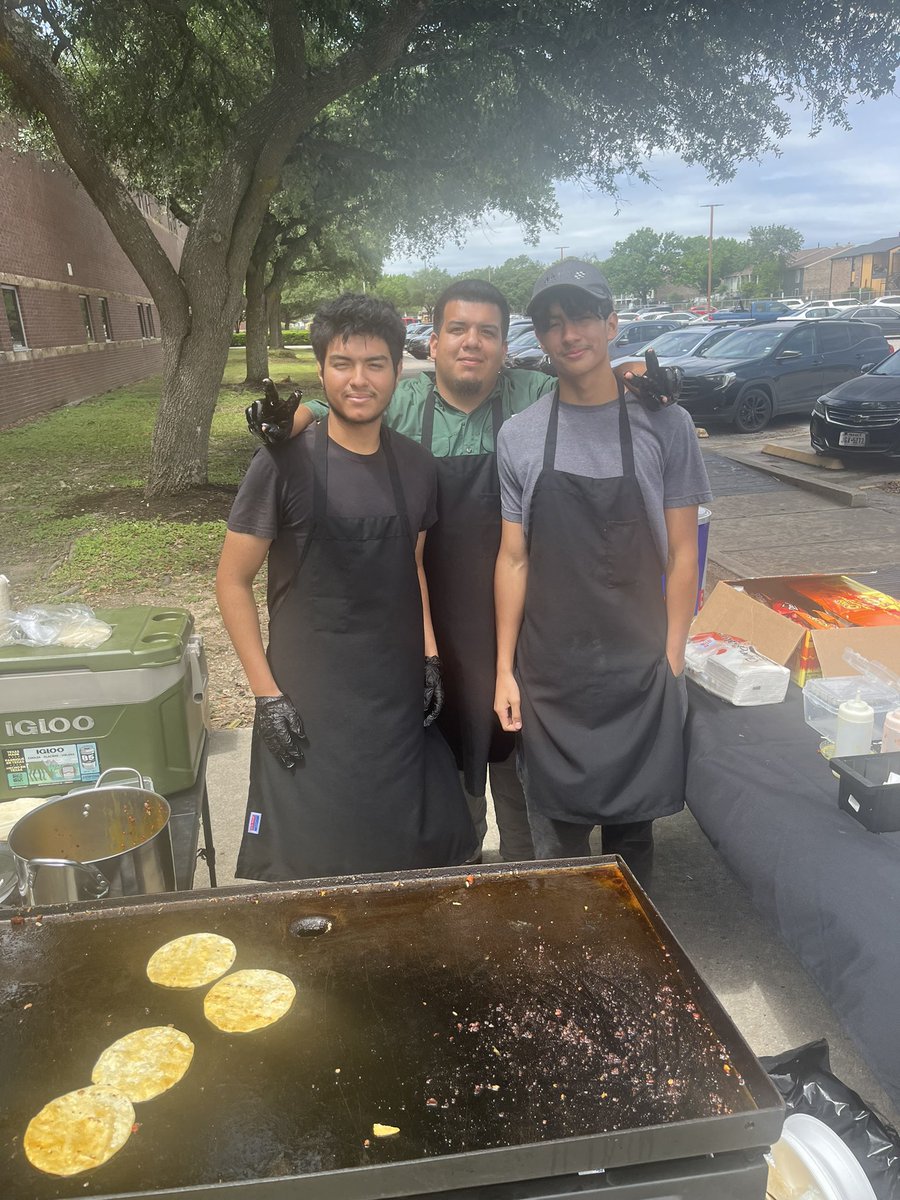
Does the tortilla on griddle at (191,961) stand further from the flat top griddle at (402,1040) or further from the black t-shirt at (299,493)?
the black t-shirt at (299,493)

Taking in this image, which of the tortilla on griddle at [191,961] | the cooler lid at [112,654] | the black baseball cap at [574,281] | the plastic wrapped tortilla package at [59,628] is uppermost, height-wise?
the black baseball cap at [574,281]

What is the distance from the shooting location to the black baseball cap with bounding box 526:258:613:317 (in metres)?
2.26

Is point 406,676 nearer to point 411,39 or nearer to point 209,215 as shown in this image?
point 209,215

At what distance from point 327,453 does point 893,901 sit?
5.53 feet

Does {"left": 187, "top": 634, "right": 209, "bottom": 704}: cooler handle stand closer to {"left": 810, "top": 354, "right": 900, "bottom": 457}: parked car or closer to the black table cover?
the black table cover

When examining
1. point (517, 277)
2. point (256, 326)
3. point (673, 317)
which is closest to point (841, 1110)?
point (256, 326)

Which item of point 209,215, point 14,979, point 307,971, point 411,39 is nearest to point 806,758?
point 307,971

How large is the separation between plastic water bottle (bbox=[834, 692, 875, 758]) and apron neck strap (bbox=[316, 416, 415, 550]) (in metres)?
1.21

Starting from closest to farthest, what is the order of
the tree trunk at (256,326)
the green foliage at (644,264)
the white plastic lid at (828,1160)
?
the white plastic lid at (828,1160) → the tree trunk at (256,326) → the green foliage at (644,264)

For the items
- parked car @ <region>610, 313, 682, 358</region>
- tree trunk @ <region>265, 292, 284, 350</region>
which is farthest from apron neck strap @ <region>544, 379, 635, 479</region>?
tree trunk @ <region>265, 292, 284, 350</region>

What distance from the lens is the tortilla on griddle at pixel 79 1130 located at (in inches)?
47.5

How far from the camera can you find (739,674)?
250 cm

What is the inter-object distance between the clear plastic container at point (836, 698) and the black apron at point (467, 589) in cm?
92

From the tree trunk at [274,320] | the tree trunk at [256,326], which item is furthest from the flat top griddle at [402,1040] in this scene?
the tree trunk at [274,320]
